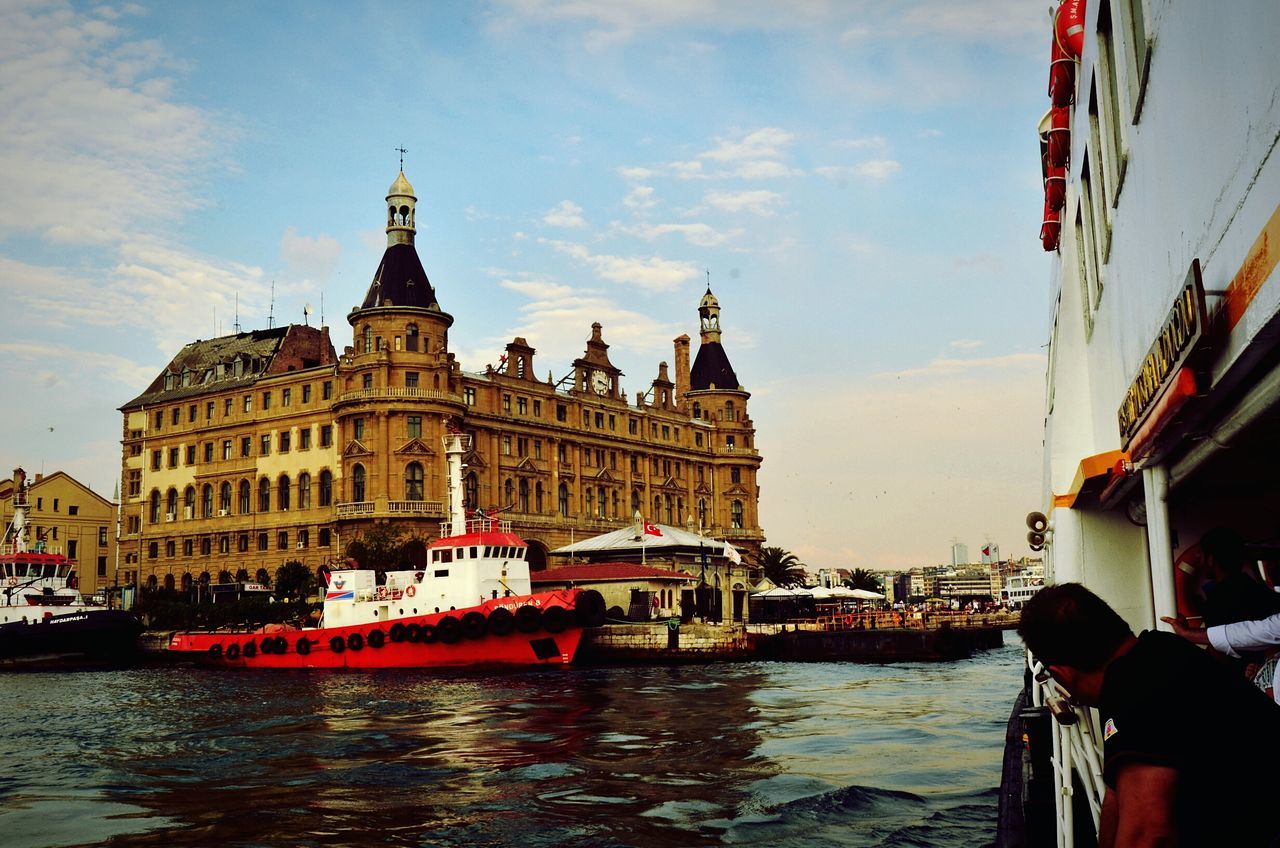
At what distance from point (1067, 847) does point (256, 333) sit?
81.7 m

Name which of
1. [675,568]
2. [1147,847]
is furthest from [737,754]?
[675,568]

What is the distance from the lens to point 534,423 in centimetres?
7581

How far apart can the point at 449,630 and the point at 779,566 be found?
2146 inches

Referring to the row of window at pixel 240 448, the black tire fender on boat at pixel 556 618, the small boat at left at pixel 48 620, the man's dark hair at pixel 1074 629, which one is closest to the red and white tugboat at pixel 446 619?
the black tire fender on boat at pixel 556 618

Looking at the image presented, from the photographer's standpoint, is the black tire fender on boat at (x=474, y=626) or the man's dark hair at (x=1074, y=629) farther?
the black tire fender on boat at (x=474, y=626)

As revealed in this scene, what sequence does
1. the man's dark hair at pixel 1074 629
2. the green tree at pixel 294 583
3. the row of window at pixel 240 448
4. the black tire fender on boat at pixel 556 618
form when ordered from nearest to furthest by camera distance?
the man's dark hair at pixel 1074 629, the black tire fender on boat at pixel 556 618, the green tree at pixel 294 583, the row of window at pixel 240 448

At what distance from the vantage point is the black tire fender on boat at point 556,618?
41375 mm

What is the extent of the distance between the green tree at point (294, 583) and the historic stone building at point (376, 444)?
2691mm

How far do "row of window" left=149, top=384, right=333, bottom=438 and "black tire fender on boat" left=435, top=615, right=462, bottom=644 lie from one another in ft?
104

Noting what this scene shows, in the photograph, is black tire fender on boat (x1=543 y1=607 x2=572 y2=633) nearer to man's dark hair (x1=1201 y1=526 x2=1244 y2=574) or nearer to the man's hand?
the man's hand

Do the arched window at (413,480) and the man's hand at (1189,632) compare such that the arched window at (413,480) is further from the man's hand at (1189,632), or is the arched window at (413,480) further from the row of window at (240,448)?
the man's hand at (1189,632)

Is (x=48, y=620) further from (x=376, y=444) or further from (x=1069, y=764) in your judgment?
(x=1069, y=764)

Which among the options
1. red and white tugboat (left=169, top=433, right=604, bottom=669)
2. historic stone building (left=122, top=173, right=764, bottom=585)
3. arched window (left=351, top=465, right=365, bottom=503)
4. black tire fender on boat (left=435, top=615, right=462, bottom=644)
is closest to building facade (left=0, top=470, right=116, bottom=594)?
historic stone building (left=122, top=173, right=764, bottom=585)

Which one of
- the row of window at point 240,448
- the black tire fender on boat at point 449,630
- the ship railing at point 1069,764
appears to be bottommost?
the black tire fender on boat at point 449,630
